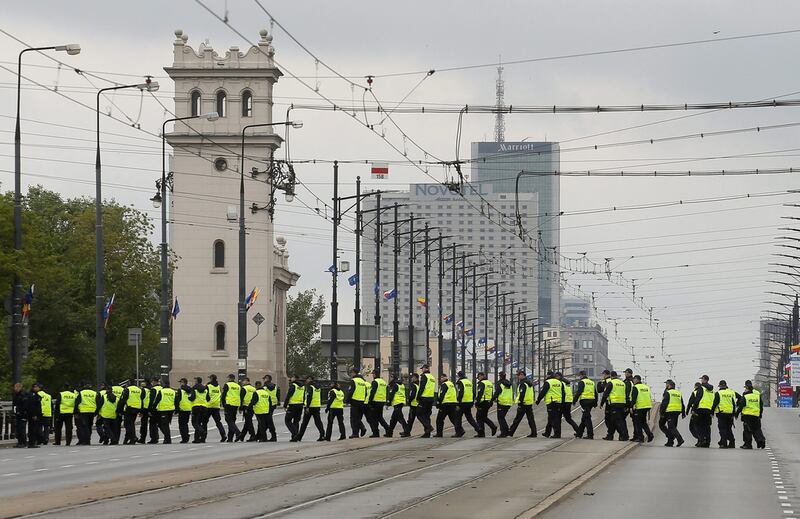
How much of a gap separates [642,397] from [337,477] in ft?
47.9

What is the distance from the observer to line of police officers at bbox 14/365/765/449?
3884cm

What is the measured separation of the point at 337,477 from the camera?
2627cm

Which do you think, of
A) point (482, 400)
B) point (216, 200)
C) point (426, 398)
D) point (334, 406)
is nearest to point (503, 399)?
point (482, 400)

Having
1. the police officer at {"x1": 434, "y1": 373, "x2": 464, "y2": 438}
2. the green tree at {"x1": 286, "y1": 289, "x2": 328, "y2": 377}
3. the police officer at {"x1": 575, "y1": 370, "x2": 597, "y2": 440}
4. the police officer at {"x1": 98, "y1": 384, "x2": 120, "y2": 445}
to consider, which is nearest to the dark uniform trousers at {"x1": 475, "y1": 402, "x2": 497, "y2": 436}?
the police officer at {"x1": 434, "y1": 373, "x2": 464, "y2": 438}

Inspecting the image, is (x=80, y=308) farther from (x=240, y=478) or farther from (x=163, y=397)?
(x=240, y=478)

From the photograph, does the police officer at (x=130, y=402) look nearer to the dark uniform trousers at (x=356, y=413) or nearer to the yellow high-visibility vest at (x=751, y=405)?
the dark uniform trousers at (x=356, y=413)

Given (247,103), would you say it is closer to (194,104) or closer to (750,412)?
(194,104)

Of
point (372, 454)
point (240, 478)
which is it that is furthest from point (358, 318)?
point (240, 478)

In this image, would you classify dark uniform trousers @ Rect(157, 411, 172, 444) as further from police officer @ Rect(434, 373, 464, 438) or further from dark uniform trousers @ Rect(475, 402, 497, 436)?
dark uniform trousers @ Rect(475, 402, 497, 436)

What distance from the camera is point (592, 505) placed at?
2134 centimetres

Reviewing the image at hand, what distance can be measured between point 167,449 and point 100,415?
4.01 meters

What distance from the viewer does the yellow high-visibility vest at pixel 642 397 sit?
3916 cm

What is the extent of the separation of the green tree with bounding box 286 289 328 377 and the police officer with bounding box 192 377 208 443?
12071 centimetres

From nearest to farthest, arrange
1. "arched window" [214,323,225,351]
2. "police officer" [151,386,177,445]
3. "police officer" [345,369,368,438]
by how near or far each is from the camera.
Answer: "police officer" [345,369,368,438] < "police officer" [151,386,177,445] < "arched window" [214,323,225,351]
